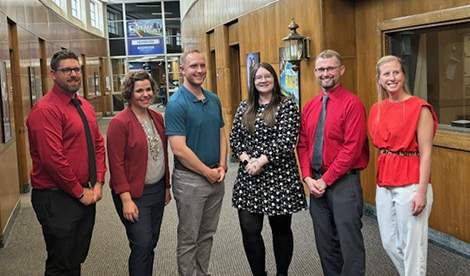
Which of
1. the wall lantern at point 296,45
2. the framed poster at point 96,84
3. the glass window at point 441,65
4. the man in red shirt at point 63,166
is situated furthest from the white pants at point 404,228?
the framed poster at point 96,84

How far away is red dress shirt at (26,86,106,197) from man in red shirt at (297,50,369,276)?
140 centimetres

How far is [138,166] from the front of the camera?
3.35 metres

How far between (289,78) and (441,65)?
7.04 feet

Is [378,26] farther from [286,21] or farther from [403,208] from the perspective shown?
[403,208]

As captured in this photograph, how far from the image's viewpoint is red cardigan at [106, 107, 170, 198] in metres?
3.31

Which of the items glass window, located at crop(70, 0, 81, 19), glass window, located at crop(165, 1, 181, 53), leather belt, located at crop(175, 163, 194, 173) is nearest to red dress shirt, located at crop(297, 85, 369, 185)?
leather belt, located at crop(175, 163, 194, 173)

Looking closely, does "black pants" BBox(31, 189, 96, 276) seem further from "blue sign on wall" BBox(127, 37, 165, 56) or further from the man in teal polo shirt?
"blue sign on wall" BBox(127, 37, 165, 56)

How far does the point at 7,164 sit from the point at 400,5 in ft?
15.1

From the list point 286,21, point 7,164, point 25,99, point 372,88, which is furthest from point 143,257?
point 25,99

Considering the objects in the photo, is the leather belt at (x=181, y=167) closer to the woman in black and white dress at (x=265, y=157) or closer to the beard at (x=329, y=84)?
the woman in black and white dress at (x=265, y=157)

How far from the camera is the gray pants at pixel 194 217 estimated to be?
3.50 m

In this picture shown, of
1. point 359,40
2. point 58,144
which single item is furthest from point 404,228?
point 359,40

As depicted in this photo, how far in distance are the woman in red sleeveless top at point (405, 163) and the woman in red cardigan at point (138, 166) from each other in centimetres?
140

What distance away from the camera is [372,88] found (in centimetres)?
548
